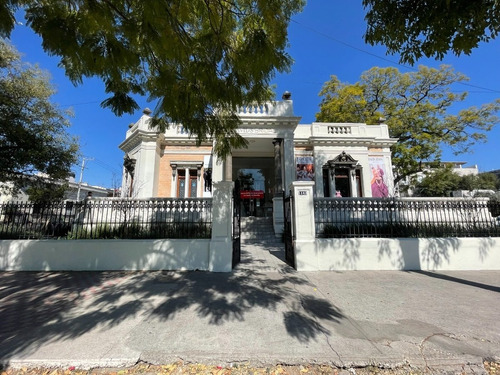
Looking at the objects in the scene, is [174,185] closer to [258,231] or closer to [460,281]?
[258,231]

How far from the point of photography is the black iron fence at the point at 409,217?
7340 mm

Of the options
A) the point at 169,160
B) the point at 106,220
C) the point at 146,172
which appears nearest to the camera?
the point at 106,220

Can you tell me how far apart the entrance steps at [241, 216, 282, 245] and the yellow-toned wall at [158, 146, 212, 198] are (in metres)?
5.51

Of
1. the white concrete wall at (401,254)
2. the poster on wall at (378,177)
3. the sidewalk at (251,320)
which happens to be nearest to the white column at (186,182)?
the sidewalk at (251,320)

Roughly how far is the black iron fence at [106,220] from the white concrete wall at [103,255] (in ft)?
1.62

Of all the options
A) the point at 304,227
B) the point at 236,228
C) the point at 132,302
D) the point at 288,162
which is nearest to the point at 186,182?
the point at 288,162

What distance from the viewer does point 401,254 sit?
266 inches

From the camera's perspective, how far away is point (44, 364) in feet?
8.41

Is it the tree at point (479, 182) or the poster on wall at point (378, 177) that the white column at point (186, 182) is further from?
the tree at point (479, 182)

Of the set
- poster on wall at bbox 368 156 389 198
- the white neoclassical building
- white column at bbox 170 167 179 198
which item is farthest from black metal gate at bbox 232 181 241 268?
poster on wall at bbox 368 156 389 198

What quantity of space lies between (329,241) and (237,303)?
362 cm

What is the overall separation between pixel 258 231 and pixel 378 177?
9.73 metres

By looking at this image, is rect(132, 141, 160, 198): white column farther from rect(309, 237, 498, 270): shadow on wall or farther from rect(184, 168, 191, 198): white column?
rect(309, 237, 498, 270): shadow on wall

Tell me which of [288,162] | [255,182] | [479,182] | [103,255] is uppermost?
[479,182]
